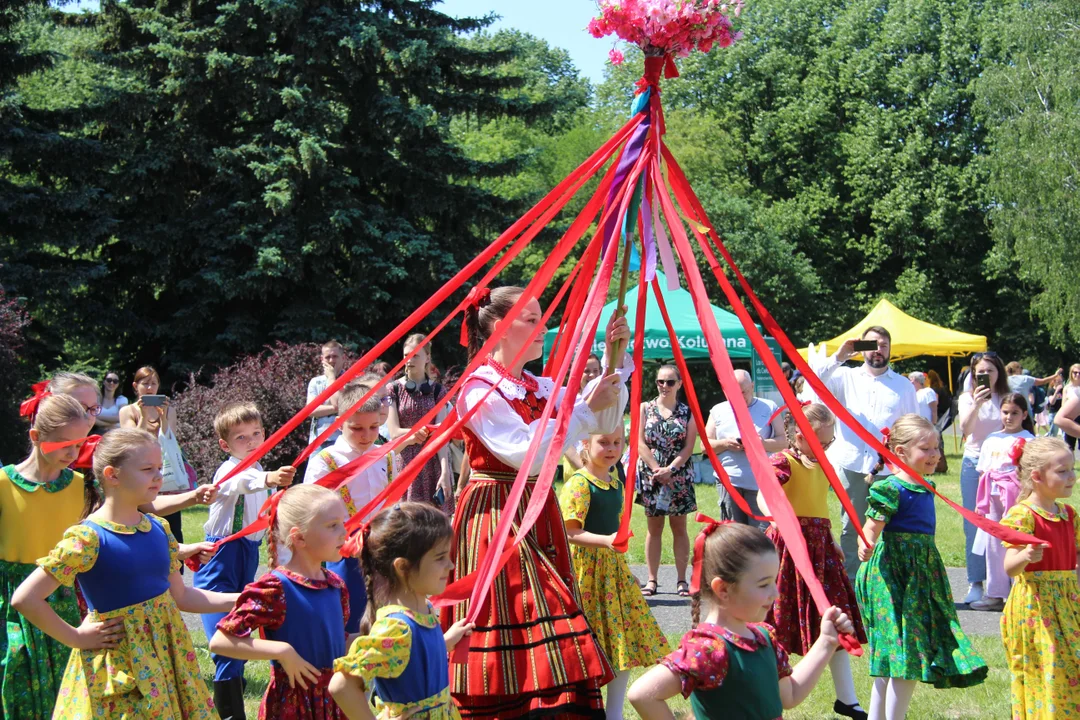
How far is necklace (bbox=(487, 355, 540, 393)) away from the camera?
12.3ft

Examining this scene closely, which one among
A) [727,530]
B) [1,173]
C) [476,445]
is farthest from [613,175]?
[1,173]

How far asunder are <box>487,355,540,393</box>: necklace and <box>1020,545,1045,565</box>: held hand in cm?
206

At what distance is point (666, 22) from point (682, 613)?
14.2 feet

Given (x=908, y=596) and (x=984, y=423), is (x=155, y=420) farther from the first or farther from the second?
(x=984, y=423)

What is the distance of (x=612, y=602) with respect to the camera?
4.95 metres

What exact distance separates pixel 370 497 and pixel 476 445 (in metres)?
1.38

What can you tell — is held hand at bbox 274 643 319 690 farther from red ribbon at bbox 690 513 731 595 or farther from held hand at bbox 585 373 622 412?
held hand at bbox 585 373 622 412

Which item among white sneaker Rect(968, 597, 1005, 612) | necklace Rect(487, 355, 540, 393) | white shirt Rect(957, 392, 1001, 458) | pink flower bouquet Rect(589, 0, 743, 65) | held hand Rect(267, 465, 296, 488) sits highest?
pink flower bouquet Rect(589, 0, 743, 65)

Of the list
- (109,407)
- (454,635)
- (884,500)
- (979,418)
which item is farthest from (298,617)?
(109,407)

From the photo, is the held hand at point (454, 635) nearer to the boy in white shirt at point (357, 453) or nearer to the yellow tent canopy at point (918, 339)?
the boy in white shirt at point (357, 453)

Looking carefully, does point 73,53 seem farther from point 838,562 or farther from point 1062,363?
point 1062,363

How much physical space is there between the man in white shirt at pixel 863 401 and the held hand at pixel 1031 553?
2.70 meters

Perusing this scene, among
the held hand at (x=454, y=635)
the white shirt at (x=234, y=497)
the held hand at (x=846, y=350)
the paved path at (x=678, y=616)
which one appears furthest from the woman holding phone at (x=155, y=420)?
the held hand at (x=846, y=350)

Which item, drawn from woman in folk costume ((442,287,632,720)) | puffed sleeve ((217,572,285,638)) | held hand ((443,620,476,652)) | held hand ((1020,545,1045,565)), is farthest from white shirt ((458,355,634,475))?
held hand ((1020,545,1045,565))
